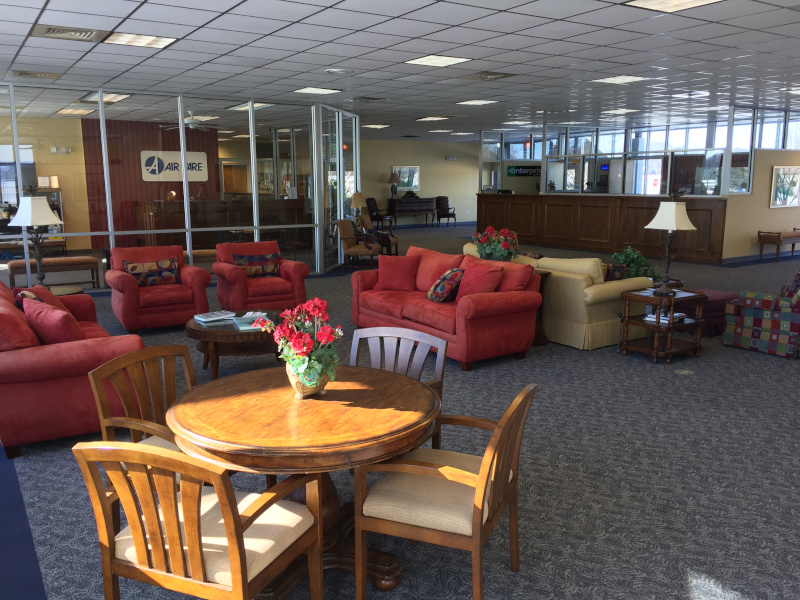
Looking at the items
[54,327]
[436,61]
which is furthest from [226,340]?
[436,61]

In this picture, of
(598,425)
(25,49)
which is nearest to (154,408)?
(598,425)

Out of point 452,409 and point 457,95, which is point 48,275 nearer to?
point 457,95

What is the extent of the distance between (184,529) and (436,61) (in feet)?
20.5

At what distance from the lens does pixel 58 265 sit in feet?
28.5

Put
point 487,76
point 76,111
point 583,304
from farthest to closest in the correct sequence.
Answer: point 76,111, point 487,76, point 583,304

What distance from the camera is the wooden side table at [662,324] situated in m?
5.62

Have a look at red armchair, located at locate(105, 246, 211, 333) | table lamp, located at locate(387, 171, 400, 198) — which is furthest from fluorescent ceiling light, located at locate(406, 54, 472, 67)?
table lamp, located at locate(387, 171, 400, 198)

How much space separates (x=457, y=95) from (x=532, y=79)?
1727 mm

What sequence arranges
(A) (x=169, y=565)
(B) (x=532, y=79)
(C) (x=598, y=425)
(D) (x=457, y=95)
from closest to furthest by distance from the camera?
(A) (x=169, y=565) < (C) (x=598, y=425) < (B) (x=532, y=79) < (D) (x=457, y=95)

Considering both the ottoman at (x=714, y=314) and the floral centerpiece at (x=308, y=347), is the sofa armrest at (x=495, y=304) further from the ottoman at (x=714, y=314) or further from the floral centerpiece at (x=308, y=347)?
the floral centerpiece at (x=308, y=347)

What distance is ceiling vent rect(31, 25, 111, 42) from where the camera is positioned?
548cm

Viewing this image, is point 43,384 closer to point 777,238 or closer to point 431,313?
point 431,313

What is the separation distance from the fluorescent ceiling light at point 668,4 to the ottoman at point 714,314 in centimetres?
290

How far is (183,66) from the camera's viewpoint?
283 inches
